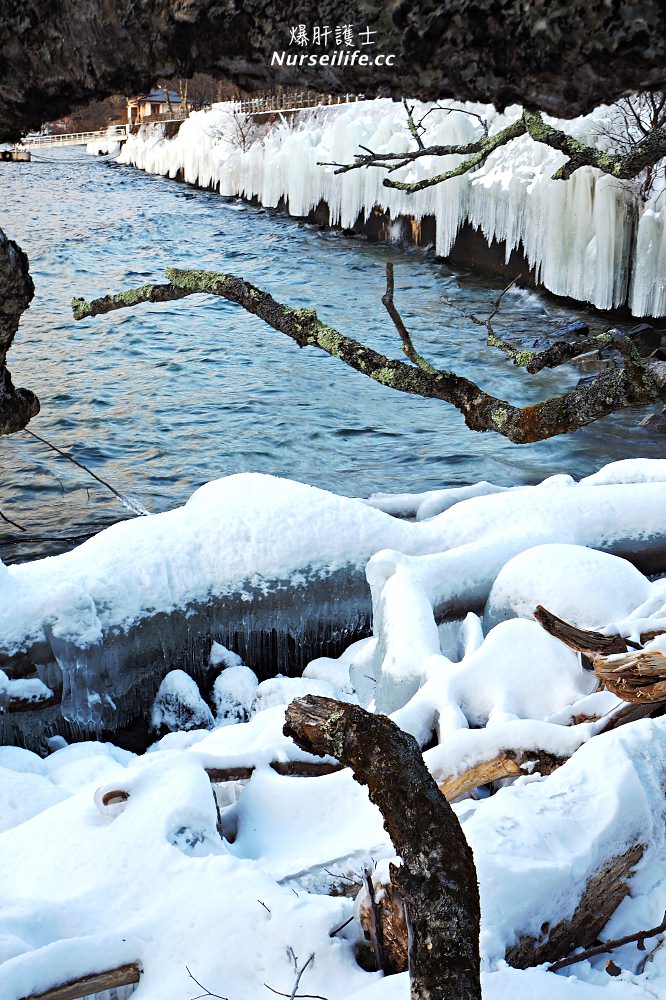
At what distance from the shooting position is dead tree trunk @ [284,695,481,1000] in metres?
1.21

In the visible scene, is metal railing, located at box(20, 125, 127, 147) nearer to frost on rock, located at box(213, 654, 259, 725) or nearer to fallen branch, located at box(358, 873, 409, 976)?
frost on rock, located at box(213, 654, 259, 725)

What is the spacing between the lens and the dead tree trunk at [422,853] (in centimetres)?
121

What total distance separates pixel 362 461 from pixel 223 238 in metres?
13.9

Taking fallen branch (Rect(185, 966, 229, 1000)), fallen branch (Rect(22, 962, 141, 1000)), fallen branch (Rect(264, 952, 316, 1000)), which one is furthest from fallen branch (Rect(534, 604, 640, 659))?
fallen branch (Rect(22, 962, 141, 1000))

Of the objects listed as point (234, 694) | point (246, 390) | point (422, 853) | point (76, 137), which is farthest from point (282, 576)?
point (76, 137)

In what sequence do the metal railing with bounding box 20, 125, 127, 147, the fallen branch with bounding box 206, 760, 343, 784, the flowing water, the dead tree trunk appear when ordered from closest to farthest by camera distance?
the dead tree trunk
the fallen branch with bounding box 206, 760, 343, 784
the flowing water
the metal railing with bounding box 20, 125, 127, 147

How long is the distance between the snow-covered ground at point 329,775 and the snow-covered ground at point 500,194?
3.15m

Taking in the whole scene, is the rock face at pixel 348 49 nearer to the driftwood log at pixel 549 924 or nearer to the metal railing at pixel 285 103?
the driftwood log at pixel 549 924

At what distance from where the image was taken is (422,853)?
1.24m

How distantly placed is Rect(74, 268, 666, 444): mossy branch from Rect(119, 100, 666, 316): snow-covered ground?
197 inches

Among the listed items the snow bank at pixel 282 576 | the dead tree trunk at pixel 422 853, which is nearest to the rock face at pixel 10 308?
the dead tree trunk at pixel 422 853

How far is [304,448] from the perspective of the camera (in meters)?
10.4

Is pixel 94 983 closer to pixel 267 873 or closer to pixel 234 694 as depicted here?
pixel 267 873

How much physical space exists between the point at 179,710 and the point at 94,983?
101 inches
